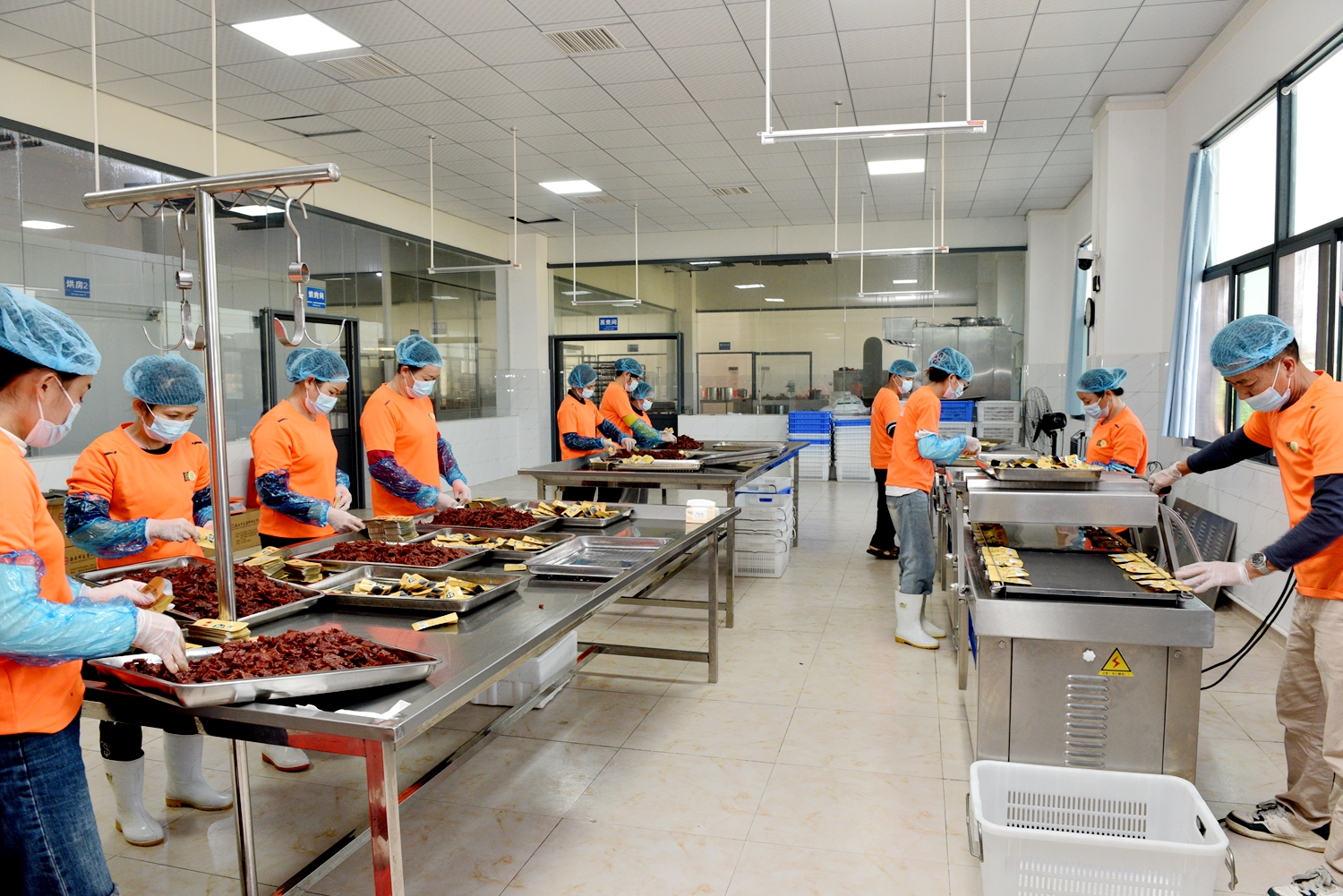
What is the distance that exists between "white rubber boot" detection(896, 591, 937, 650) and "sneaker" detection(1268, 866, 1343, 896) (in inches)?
83.9

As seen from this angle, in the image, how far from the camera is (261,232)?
23.2ft

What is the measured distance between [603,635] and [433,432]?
1.53 meters

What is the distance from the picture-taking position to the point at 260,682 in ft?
4.85

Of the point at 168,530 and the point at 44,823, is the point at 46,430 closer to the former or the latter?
the point at 44,823

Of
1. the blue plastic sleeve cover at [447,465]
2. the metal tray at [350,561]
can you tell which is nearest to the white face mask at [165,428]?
the metal tray at [350,561]

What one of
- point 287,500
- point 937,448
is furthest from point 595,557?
→ point 937,448

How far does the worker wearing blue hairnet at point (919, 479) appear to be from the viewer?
13.4ft

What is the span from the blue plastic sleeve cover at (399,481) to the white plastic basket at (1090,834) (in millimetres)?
2425

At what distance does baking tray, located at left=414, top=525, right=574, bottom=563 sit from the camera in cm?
267

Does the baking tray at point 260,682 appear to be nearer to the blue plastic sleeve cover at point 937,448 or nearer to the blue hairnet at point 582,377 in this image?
the blue plastic sleeve cover at point 937,448

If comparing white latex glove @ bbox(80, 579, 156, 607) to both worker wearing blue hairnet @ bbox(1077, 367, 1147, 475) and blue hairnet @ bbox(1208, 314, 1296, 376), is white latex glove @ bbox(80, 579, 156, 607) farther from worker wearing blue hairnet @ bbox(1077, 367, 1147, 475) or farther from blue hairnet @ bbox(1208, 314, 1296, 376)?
worker wearing blue hairnet @ bbox(1077, 367, 1147, 475)

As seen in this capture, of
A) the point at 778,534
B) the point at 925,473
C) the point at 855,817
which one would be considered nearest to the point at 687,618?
the point at 778,534

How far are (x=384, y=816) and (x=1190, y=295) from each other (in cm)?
607

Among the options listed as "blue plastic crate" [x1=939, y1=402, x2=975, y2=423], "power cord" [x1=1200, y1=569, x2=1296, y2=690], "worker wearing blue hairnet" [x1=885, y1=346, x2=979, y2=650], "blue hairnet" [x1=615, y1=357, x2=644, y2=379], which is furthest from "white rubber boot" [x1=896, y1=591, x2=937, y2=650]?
"blue plastic crate" [x1=939, y1=402, x2=975, y2=423]
